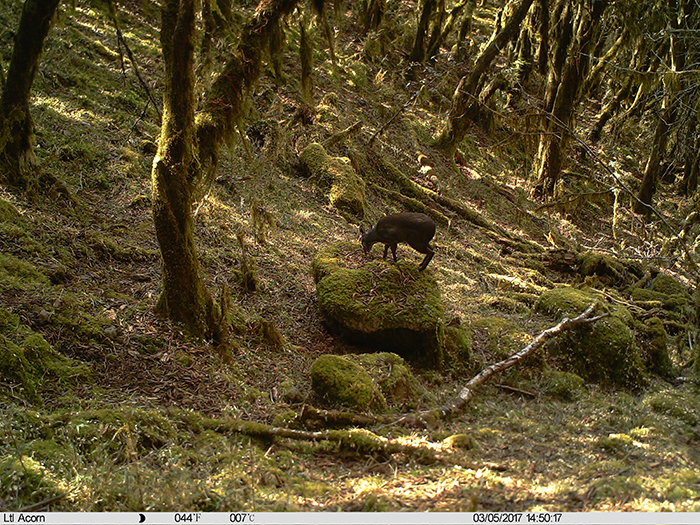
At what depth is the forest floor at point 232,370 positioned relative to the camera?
316cm

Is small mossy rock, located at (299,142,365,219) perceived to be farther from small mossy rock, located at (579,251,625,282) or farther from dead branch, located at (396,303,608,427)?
dead branch, located at (396,303,608,427)

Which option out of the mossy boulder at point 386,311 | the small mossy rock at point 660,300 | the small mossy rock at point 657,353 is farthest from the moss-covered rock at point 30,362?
the small mossy rock at point 660,300

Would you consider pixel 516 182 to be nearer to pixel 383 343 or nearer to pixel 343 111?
pixel 343 111

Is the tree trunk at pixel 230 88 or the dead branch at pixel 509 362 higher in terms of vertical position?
the tree trunk at pixel 230 88

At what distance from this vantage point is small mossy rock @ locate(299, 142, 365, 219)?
1119 cm

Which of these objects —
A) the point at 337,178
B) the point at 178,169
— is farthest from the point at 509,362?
the point at 337,178

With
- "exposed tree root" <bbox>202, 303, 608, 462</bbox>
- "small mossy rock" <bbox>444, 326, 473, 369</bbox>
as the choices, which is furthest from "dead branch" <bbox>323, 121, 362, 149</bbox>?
"exposed tree root" <bbox>202, 303, 608, 462</bbox>

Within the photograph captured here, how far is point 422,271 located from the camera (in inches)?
282

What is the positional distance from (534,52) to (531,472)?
701 inches

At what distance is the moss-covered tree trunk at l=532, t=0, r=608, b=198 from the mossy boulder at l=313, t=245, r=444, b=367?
33.6 ft

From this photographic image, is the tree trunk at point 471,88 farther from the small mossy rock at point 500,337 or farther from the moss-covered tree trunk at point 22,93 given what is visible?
the moss-covered tree trunk at point 22,93

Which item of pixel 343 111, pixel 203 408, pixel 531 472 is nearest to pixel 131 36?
pixel 343 111

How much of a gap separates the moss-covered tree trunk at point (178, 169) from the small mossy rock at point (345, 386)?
1.53 meters

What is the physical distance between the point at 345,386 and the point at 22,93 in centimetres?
587
